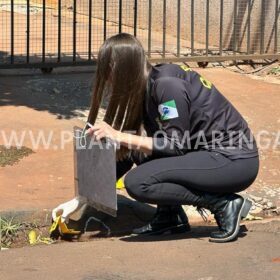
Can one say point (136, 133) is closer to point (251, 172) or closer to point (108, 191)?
point (108, 191)

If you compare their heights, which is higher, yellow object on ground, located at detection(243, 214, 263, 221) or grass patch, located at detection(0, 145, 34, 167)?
grass patch, located at detection(0, 145, 34, 167)

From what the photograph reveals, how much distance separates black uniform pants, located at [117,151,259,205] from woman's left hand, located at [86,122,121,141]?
0.27 m

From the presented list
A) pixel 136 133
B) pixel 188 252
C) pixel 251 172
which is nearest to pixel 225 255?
pixel 188 252

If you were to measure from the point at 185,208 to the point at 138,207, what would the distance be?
0.40 metres

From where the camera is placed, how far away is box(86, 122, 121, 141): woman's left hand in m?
4.27

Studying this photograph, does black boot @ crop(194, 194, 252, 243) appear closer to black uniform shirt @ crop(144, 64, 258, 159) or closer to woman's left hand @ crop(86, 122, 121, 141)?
black uniform shirt @ crop(144, 64, 258, 159)

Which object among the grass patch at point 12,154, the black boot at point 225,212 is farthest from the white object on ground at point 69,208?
the grass patch at point 12,154

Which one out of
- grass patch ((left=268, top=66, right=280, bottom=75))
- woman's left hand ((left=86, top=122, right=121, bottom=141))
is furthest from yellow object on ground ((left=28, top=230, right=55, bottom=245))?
grass patch ((left=268, top=66, right=280, bottom=75))

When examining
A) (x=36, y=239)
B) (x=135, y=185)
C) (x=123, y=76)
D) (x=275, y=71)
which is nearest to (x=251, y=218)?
(x=135, y=185)

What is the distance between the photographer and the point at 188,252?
4348mm

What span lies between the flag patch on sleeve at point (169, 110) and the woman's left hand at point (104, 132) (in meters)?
0.29

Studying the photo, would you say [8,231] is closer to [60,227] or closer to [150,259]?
[60,227]

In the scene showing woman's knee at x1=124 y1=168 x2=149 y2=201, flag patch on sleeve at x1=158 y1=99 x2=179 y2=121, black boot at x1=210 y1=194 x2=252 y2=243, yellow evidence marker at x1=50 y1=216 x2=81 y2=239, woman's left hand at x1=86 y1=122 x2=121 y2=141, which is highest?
flag patch on sleeve at x1=158 y1=99 x2=179 y2=121

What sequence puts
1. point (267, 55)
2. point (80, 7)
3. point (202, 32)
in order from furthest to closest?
1. point (80, 7)
2. point (202, 32)
3. point (267, 55)
